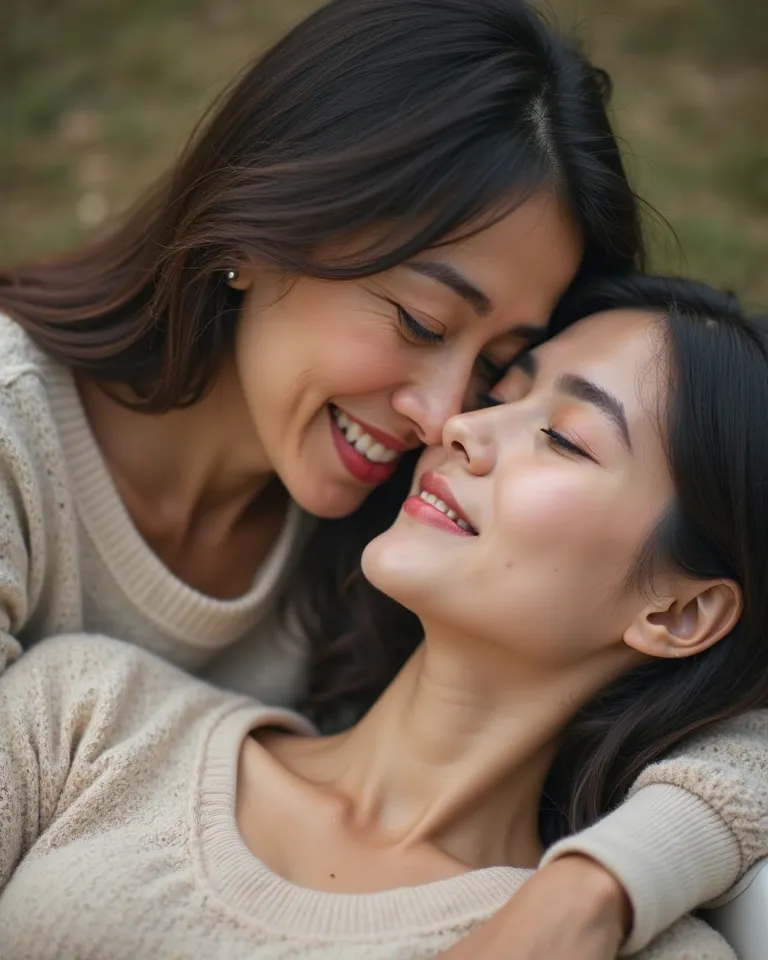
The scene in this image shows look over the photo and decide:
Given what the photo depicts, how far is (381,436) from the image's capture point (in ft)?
7.69

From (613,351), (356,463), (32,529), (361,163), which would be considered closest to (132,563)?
(32,529)

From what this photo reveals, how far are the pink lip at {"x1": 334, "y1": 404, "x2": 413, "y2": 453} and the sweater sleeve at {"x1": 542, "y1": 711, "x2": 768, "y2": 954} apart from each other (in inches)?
29.5

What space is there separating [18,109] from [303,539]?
2.64 meters

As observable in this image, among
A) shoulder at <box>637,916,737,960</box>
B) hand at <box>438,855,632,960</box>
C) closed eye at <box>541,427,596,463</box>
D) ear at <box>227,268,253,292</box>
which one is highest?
ear at <box>227,268,253,292</box>

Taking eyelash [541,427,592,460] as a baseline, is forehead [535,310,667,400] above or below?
above

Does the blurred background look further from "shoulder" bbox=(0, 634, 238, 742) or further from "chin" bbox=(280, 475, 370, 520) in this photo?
"shoulder" bbox=(0, 634, 238, 742)

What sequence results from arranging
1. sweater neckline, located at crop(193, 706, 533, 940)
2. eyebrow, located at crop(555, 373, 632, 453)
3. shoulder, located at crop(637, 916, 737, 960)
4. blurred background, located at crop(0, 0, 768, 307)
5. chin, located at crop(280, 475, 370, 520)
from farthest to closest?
blurred background, located at crop(0, 0, 768, 307) < chin, located at crop(280, 475, 370, 520) < eyebrow, located at crop(555, 373, 632, 453) < sweater neckline, located at crop(193, 706, 533, 940) < shoulder, located at crop(637, 916, 737, 960)

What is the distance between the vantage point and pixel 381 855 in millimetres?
2137

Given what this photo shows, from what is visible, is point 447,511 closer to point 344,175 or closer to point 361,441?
point 361,441

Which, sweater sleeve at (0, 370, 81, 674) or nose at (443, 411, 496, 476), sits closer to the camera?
nose at (443, 411, 496, 476)

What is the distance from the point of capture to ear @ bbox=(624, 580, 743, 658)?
210 cm

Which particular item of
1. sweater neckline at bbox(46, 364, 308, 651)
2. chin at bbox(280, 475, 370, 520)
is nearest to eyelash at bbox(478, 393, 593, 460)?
chin at bbox(280, 475, 370, 520)

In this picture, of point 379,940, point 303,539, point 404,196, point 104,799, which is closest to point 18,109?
point 303,539

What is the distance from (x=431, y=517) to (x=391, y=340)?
322 millimetres
